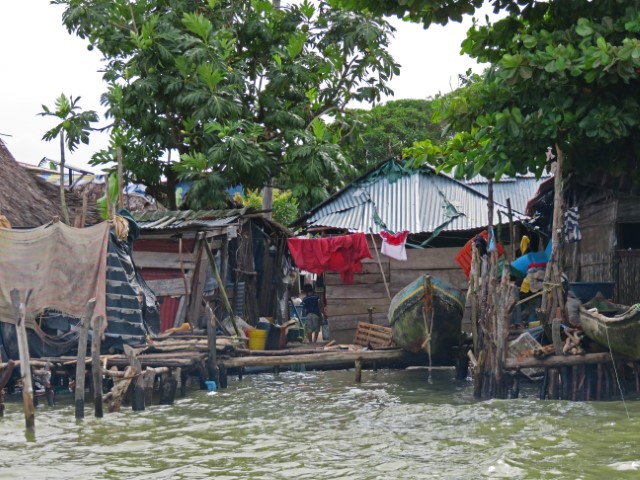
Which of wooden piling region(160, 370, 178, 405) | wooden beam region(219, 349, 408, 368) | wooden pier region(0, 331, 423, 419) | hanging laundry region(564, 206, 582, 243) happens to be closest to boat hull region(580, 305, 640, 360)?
hanging laundry region(564, 206, 582, 243)

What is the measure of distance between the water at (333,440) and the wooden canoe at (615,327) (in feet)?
2.94

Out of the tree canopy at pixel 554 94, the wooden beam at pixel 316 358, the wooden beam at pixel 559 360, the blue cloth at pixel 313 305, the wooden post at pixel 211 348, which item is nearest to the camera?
the tree canopy at pixel 554 94

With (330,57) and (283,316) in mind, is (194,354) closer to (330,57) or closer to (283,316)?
(283,316)

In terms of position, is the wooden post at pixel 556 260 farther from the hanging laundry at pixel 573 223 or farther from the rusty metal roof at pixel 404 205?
the rusty metal roof at pixel 404 205

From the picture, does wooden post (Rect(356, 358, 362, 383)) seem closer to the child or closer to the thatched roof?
the thatched roof

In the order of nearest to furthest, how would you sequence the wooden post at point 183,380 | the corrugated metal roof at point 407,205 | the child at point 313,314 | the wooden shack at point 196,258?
the wooden post at point 183,380 → the wooden shack at point 196,258 → the corrugated metal roof at point 407,205 → the child at point 313,314

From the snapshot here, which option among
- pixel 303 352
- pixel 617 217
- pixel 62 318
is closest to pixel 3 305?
pixel 62 318

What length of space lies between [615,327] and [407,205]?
9707mm

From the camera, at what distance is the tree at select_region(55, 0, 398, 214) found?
22.5m

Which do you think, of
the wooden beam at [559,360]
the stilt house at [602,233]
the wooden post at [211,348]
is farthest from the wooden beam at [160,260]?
the wooden beam at [559,360]

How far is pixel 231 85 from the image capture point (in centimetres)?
2273

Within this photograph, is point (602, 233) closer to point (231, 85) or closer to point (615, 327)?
point (615, 327)

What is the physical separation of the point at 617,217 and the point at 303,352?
611cm

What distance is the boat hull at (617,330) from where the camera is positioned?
11.4 meters
